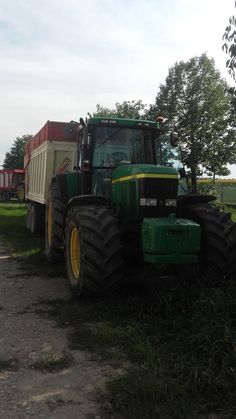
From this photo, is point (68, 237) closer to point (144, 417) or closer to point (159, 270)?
point (159, 270)

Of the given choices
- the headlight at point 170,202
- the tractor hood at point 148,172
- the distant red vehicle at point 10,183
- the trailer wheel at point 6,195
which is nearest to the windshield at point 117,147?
the tractor hood at point 148,172

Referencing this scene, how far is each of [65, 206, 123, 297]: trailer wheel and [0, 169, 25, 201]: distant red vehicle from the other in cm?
3239

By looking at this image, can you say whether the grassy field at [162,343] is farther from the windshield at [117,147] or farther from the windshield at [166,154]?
the windshield at [166,154]

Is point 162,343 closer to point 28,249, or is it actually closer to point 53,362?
point 53,362

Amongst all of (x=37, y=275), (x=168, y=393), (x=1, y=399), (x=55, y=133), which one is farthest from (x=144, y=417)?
(x=55, y=133)

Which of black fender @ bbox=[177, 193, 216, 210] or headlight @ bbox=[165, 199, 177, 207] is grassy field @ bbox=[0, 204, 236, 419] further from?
black fender @ bbox=[177, 193, 216, 210]

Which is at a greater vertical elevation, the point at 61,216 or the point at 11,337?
the point at 61,216

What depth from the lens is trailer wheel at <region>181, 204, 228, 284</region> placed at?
611 centimetres

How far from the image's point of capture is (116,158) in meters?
7.57

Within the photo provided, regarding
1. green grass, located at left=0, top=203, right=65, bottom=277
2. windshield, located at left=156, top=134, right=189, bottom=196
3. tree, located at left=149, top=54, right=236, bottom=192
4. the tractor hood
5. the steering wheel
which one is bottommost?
green grass, located at left=0, top=203, right=65, bottom=277

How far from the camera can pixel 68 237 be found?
705cm

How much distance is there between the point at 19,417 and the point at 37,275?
15.7ft

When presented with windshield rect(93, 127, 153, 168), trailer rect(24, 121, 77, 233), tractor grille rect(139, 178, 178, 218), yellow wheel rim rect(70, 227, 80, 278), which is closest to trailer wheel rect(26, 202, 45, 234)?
trailer rect(24, 121, 77, 233)

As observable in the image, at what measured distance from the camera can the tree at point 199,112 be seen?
29594 millimetres
